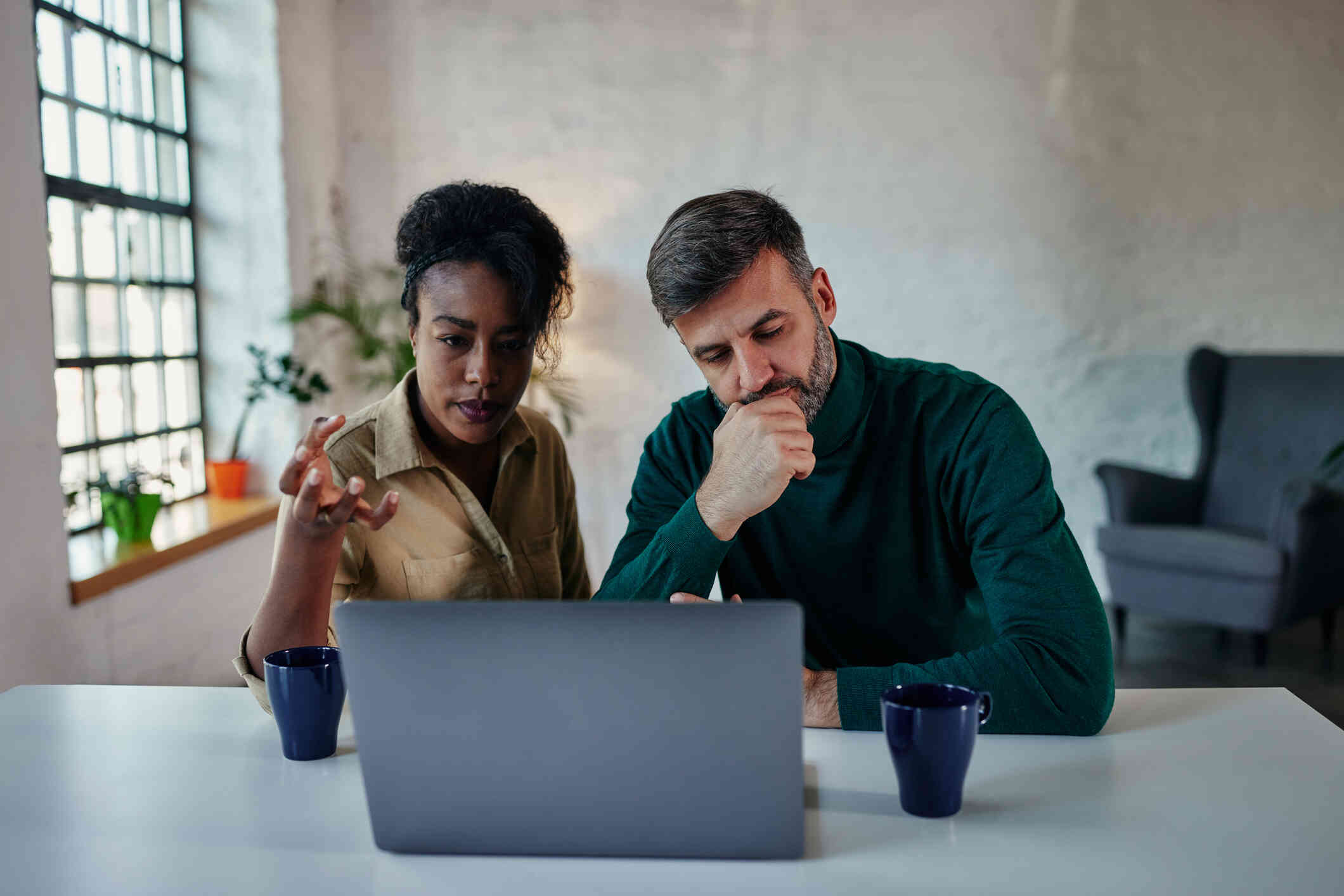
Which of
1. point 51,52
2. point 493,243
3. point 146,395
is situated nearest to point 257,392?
point 146,395

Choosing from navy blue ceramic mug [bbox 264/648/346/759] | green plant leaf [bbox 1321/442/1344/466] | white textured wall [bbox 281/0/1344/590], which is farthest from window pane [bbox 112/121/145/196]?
green plant leaf [bbox 1321/442/1344/466]

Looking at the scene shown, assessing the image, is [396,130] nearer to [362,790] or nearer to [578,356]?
[578,356]

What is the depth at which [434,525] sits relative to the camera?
1.61 meters

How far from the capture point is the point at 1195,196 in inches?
181

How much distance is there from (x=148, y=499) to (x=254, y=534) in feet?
2.16

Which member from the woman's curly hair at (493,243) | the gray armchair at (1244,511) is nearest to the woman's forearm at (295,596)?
the woman's curly hair at (493,243)

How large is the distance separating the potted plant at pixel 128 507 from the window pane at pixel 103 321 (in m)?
0.48

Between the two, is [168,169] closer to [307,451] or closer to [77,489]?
[77,489]

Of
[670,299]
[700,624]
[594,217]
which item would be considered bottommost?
[700,624]

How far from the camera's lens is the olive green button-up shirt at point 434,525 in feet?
5.12

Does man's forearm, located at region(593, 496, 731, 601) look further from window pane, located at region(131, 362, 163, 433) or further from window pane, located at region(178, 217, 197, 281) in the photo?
window pane, located at region(178, 217, 197, 281)

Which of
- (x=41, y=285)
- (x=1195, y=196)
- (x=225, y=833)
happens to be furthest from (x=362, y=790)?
(x=1195, y=196)

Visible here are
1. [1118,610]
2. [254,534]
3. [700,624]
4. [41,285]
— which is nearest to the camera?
[700,624]

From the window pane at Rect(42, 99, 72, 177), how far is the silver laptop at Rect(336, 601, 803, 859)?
302 centimetres
